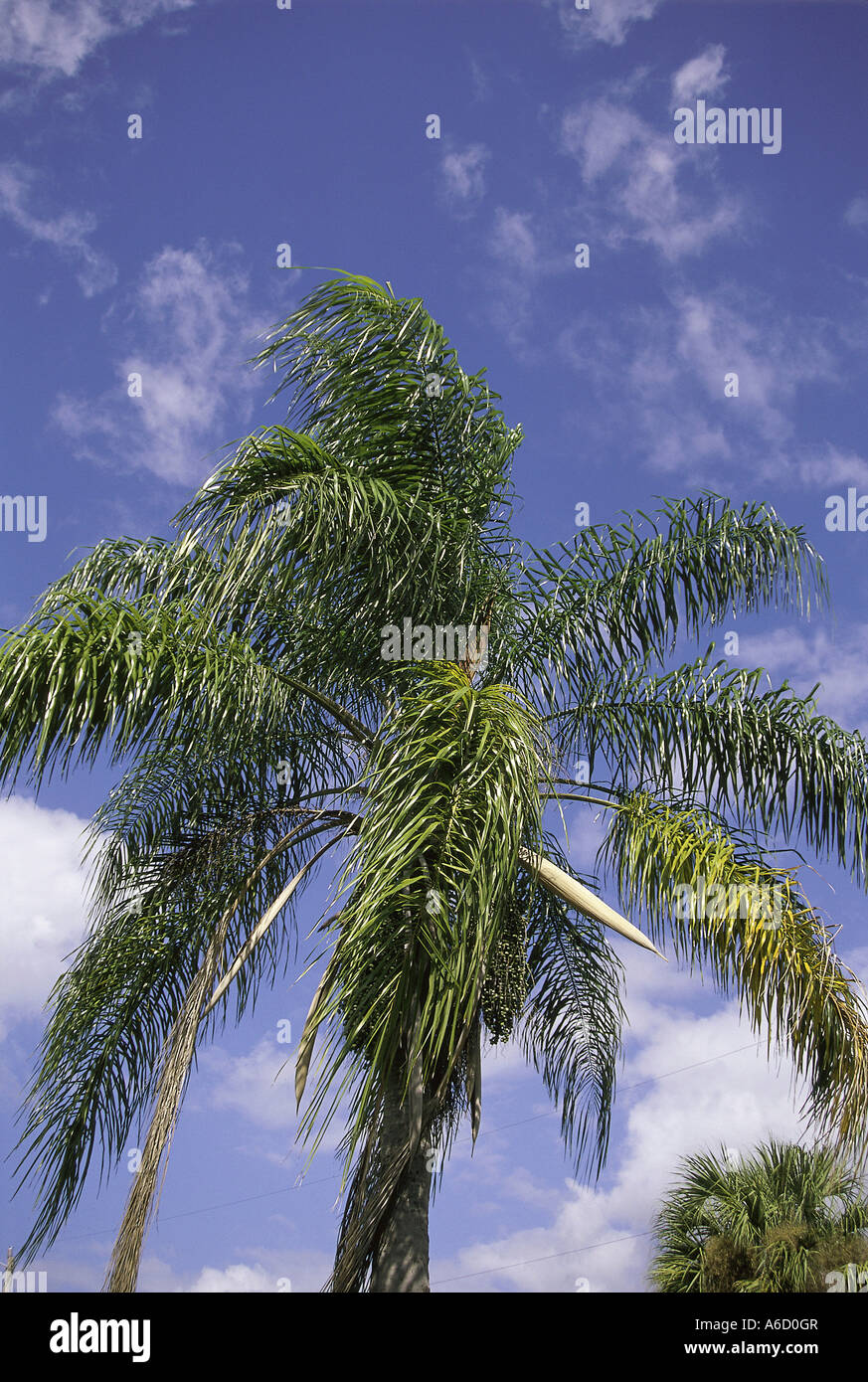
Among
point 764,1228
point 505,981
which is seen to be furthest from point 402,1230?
point 764,1228

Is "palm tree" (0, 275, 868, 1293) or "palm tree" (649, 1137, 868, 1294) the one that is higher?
"palm tree" (0, 275, 868, 1293)

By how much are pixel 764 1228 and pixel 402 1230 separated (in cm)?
849

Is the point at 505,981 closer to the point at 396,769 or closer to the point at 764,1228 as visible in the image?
the point at 396,769

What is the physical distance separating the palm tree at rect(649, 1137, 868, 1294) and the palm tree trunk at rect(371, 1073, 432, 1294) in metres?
6.97

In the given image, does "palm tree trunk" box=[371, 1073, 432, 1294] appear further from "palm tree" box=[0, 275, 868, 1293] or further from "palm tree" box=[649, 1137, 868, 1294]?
"palm tree" box=[649, 1137, 868, 1294]

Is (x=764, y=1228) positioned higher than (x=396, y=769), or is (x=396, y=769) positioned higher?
(x=396, y=769)

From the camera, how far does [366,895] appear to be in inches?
230

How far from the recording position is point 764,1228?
543 inches

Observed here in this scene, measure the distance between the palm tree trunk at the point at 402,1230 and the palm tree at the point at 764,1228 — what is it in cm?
697

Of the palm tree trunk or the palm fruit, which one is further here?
the palm fruit

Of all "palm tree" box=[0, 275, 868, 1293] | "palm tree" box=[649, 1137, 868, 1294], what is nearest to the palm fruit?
"palm tree" box=[0, 275, 868, 1293]

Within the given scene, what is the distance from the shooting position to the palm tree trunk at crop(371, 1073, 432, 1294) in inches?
277

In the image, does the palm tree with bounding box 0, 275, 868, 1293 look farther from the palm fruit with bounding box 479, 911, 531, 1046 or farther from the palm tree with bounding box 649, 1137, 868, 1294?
the palm tree with bounding box 649, 1137, 868, 1294
